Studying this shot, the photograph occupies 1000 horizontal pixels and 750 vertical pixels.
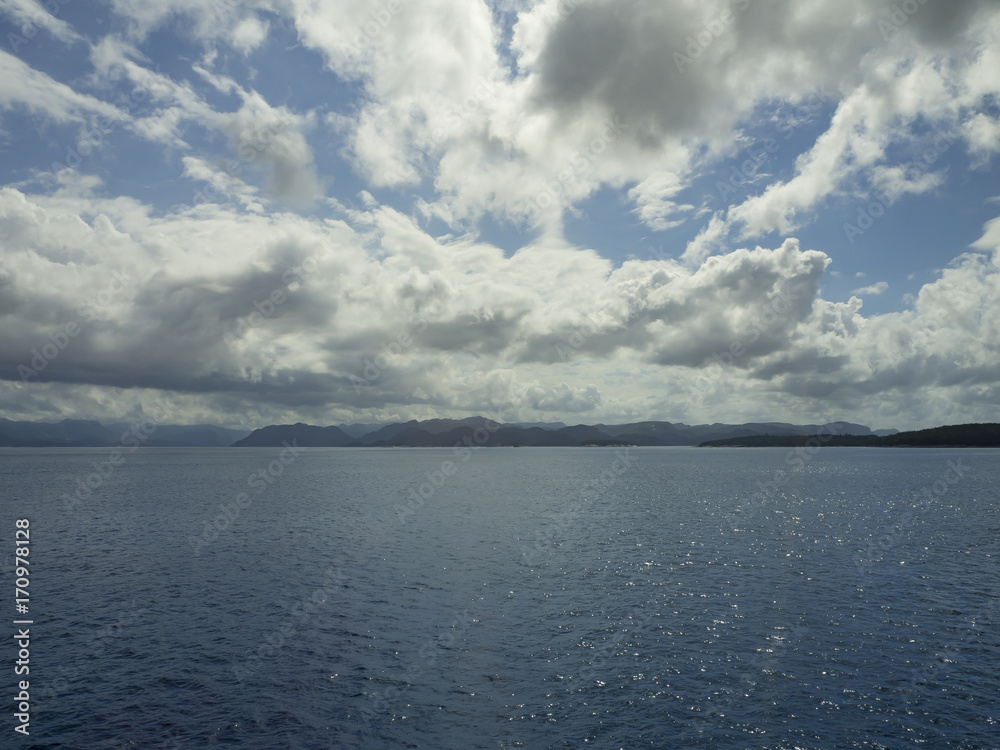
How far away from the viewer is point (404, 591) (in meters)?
51.0

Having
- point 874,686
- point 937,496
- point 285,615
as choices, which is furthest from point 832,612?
point 937,496

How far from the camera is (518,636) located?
39.5 m

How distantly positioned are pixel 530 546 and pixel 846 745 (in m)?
46.5

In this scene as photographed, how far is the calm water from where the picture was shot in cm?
2775

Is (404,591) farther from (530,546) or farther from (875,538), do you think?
(875,538)

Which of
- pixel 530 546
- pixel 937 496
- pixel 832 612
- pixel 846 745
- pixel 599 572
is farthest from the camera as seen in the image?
pixel 937 496

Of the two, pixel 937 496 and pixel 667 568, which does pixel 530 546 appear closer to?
pixel 667 568

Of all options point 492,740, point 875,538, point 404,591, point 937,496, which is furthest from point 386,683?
point 937,496

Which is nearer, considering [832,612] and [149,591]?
[832,612]

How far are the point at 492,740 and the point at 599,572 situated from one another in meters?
31.7

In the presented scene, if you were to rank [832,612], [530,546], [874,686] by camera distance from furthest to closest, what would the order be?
[530,546] < [832,612] < [874,686]

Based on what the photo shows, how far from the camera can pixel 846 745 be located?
82.5 feet

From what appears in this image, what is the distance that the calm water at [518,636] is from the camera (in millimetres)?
27750

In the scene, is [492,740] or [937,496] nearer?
[492,740]
